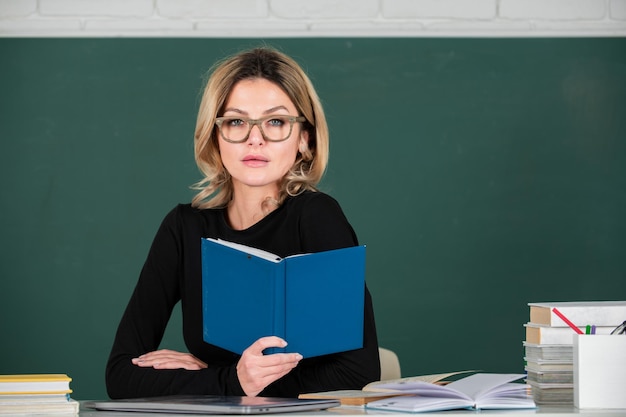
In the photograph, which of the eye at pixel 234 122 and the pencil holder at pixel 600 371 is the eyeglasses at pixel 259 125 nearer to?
the eye at pixel 234 122

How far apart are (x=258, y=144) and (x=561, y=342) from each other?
2.72 ft

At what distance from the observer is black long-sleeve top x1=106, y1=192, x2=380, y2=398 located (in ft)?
6.08

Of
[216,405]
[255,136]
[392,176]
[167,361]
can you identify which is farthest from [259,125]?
[392,176]

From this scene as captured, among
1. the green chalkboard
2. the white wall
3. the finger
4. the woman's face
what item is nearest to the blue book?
the finger

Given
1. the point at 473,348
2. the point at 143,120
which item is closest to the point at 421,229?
the point at 473,348

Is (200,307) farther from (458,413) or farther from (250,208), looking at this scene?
(458,413)

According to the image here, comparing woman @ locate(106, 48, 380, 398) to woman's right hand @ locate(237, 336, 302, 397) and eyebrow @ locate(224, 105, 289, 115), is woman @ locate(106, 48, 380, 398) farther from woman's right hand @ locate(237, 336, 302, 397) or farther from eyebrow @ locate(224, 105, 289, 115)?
woman's right hand @ locate(237, 336, 302, 397)

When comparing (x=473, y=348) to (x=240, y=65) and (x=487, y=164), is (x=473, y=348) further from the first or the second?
(x=240, y=65)

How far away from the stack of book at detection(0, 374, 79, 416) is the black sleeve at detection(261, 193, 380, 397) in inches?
22.8

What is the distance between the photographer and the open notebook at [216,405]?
1.41 m

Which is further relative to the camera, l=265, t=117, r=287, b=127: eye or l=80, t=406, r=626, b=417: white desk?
l=265, t=117, r=287, b=127: eye

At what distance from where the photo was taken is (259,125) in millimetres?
2049

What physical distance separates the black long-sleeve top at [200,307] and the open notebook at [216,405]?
244mm

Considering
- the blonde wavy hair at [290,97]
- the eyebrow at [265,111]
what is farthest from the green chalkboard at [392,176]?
the eyebrow at [265,111]
